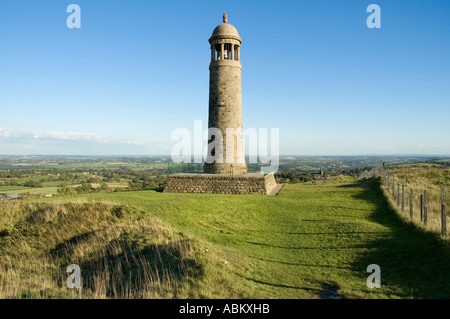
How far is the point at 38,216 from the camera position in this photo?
15359 millimetres

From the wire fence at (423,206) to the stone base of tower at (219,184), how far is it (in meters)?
7.42

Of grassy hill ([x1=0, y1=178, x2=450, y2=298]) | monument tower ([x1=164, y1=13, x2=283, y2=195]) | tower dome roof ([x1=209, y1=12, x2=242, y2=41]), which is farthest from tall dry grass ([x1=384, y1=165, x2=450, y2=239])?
tower dome roof ([x1=209, y1=12, x2=242, y2=41])

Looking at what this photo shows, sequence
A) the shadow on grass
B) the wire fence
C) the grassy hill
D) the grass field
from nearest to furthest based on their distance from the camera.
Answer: the shadow on grass < the grassy hill < the wire fence < the grass field

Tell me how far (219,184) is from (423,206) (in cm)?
1192

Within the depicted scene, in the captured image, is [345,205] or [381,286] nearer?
[381,286]

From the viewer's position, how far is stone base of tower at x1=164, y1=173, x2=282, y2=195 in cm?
2123

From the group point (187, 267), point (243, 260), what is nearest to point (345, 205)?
point (243, 260)

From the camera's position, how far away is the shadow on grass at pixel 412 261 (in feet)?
25.0

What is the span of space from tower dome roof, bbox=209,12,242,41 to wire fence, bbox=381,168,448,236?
1481 centimetres

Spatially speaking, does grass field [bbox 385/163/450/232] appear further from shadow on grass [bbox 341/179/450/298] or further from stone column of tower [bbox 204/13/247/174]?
stone column of tower [bbox 204/13/247/174]

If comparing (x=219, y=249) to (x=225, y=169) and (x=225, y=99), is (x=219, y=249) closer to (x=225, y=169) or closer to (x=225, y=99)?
(x=225, y=169)

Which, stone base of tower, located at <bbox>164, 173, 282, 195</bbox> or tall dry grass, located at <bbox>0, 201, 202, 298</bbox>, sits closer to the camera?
tall dry grass, located at <bbox>0, 201, 202, 298</bbox>
